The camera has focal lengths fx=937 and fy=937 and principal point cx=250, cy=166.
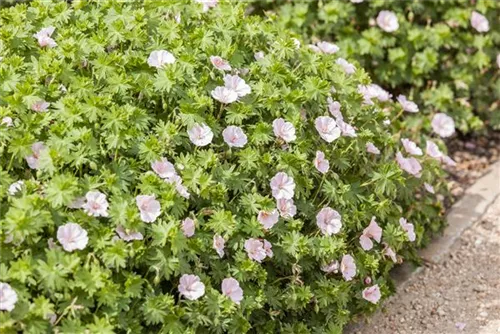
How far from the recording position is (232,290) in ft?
10.8

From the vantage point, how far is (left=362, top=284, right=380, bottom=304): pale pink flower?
3.77 meters

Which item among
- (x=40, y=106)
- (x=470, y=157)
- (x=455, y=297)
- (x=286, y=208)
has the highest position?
(x=40, y=106)

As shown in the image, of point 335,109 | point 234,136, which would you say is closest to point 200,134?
point 234,136

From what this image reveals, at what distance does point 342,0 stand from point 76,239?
264cm

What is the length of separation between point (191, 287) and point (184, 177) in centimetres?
40

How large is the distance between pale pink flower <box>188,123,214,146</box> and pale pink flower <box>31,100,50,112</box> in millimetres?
522

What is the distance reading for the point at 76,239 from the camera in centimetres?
305

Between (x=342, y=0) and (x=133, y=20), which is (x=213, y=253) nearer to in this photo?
(x=133, y=20)

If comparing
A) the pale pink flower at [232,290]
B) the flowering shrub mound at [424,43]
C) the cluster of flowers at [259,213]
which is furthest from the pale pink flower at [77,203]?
the flowering shrub mound at [424,43]

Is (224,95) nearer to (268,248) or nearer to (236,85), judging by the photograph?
(236,85)

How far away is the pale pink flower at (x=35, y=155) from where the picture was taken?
320 cm

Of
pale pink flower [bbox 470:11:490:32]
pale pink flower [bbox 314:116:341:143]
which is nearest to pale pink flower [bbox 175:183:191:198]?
pale pink flower [bbox 314:116:341:143]

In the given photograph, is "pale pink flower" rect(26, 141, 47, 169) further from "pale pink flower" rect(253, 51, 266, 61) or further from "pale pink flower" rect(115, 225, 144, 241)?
"pale pink flower" rect(253, 51, 266, 61)

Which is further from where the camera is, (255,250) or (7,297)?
(255,250)
